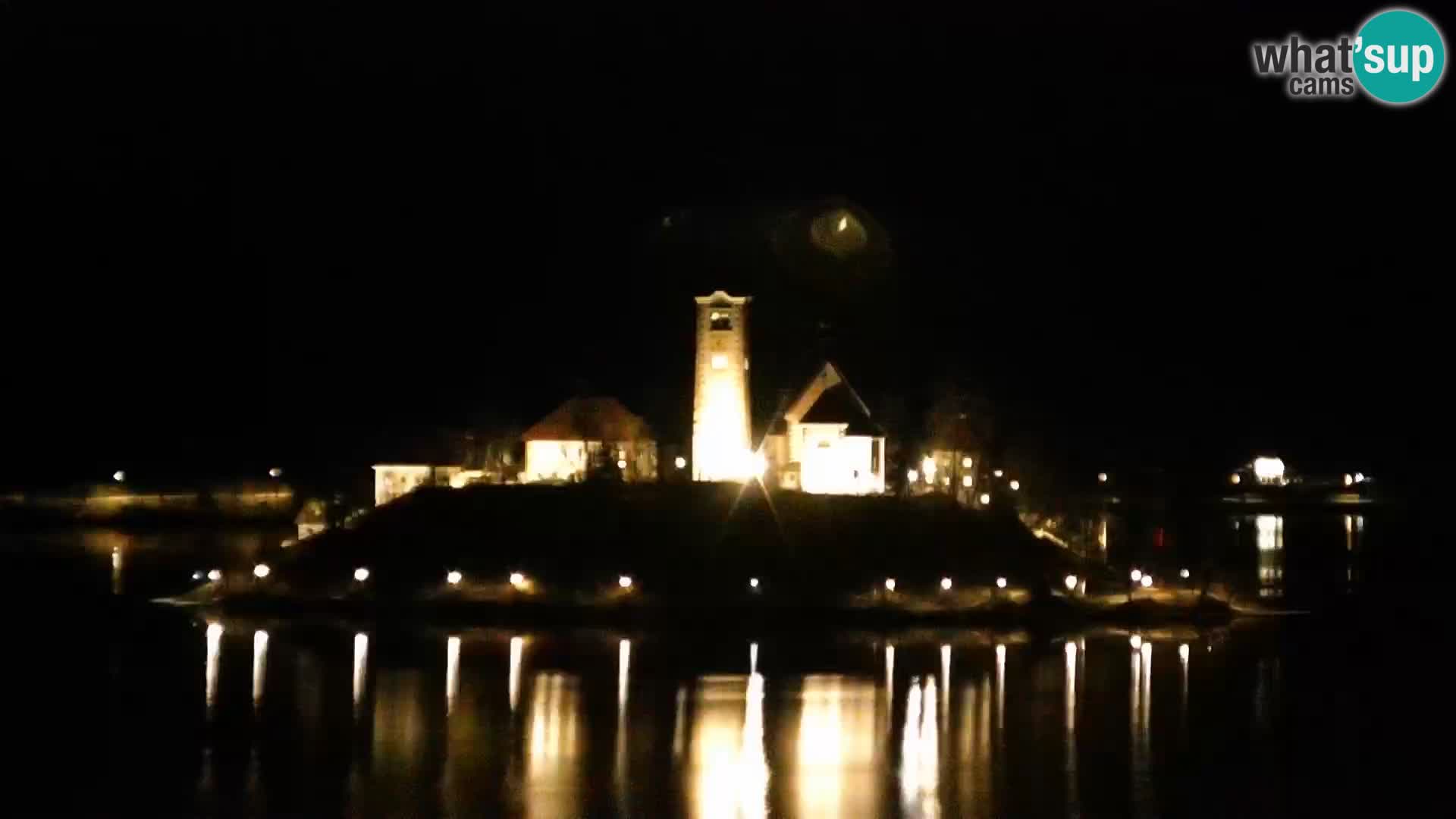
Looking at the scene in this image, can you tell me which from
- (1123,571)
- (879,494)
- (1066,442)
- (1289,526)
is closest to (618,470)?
(879,494)

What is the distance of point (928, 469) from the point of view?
42.0m

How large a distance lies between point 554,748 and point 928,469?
19.6 m

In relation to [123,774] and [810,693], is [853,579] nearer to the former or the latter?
[810,693]

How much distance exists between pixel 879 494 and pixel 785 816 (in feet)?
56.1

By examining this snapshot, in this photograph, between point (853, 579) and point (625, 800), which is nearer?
point (625, 800)

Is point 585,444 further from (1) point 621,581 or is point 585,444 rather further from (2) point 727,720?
(2) point 727,720

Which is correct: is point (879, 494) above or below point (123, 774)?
above

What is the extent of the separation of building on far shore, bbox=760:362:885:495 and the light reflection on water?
619 cm

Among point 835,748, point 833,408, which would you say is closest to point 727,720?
point 835,748

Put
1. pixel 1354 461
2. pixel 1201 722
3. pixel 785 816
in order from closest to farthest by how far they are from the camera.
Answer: pixel 785 816 → pixel 1201 722 → pixel 1354 461

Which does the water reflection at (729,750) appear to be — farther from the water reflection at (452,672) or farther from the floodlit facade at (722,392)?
the floodlit facade at (722,392)

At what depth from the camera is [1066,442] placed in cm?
7281

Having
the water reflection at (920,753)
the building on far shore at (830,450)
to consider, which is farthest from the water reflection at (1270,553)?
the water reflection at (920,753)

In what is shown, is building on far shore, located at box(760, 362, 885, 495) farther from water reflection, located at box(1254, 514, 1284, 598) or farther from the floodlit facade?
water reflection, located at box(1254, 514, 1284, 598)
